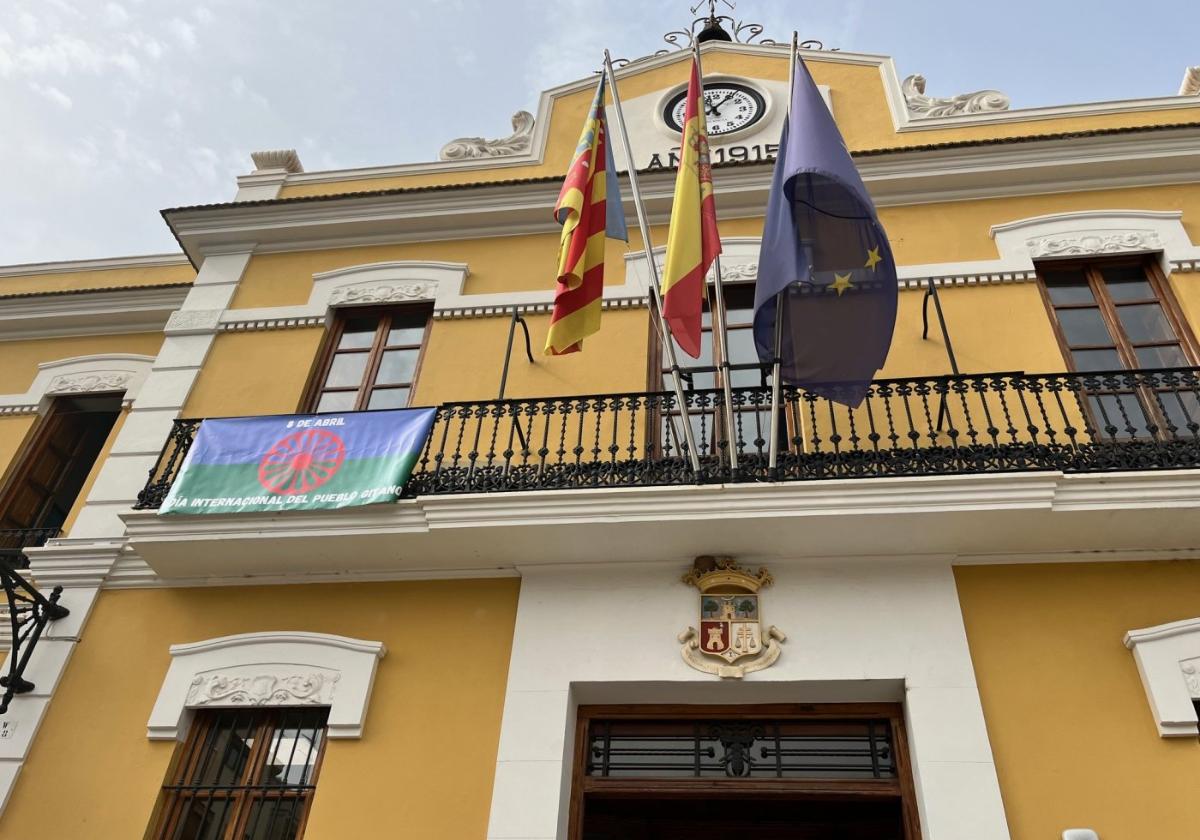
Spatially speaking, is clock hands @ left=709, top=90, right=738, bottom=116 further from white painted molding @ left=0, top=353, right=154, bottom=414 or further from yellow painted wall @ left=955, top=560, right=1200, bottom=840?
white painted molding @ left=0, top=353, right=154, bottom=414

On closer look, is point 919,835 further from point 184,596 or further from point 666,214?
point 666,214

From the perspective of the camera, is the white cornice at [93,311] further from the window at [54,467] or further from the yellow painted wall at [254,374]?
the yellow painted wall at [254,374]

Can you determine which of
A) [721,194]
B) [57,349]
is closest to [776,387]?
[721,194]

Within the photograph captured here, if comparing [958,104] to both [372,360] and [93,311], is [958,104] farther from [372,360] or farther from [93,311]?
[93,311]

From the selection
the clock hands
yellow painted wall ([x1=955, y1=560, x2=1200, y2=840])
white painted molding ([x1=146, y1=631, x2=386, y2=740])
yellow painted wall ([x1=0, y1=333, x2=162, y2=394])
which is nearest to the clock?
the clock hands

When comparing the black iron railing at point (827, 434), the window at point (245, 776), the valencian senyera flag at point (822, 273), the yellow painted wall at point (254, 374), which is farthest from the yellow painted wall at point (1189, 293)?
the yellow painted wall at point (254, 374)

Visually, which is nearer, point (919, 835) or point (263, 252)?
point (919, 835)

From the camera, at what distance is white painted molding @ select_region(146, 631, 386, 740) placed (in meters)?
5.67

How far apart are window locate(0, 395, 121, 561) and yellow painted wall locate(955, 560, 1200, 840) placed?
7852 millimetres

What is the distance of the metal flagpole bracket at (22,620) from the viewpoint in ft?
19.5

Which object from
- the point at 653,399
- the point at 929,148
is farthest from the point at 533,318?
the point at 929,148

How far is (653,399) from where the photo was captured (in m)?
6.71

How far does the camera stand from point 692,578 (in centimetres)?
580

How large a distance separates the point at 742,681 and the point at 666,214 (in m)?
4.75
